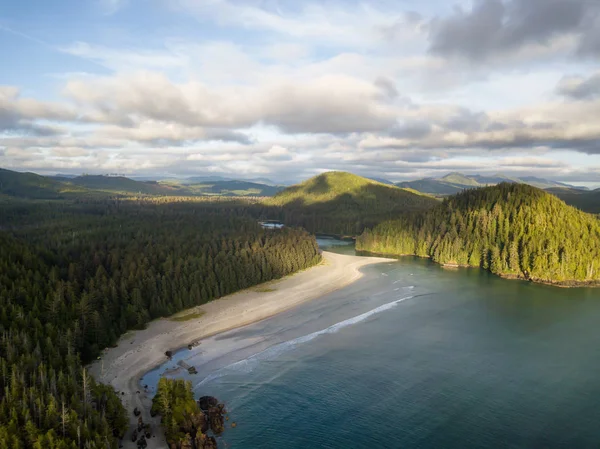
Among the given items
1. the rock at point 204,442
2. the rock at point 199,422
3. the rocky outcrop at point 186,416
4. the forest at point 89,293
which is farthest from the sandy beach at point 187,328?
the rock at point 204,442

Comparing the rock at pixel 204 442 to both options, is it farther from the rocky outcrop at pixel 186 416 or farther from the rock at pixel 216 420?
the rock at pixel 216 420

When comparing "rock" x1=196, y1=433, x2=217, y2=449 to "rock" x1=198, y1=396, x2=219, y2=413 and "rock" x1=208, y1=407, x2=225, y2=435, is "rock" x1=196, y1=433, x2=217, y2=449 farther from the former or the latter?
"rock" x1=198, y1=396, x2=219, y2=413

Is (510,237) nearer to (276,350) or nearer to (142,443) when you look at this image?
(276,350)

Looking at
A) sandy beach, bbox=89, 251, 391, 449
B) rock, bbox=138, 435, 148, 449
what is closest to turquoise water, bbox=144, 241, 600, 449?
sandy beach, bbox=89, 251, 391, 449

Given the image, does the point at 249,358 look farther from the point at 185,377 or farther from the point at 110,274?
the point at 110,274

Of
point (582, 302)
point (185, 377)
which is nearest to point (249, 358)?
point (185, 377)
